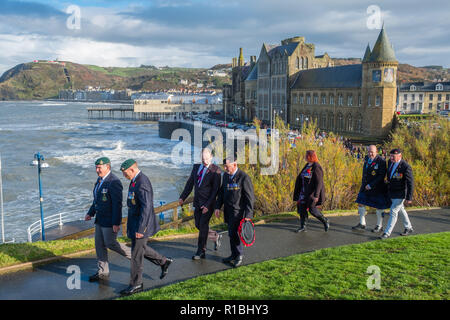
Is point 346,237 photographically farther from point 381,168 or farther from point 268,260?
point 268,260

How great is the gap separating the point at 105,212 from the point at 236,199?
2549mm

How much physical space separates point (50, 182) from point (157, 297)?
128ft

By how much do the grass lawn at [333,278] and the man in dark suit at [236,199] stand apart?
0.71m

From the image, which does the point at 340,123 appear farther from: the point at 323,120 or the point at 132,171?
the point at 132,171

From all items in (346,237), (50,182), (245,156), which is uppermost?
(245,156)

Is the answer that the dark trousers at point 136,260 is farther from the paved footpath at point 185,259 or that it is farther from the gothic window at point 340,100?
the gothic window at point 340,100

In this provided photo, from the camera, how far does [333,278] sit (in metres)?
6.97

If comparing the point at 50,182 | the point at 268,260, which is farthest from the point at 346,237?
the point at 50,182

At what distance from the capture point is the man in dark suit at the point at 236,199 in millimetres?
8195

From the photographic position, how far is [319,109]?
2788 inches

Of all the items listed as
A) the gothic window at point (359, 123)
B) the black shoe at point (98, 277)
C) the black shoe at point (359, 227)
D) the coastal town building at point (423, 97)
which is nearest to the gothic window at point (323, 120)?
the gothic window at point (359, 123)

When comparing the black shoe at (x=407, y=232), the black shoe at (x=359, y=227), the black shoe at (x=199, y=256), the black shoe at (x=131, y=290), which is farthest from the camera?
the black shoe at (x=359, y=227)

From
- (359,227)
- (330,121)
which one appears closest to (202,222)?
(359,227)

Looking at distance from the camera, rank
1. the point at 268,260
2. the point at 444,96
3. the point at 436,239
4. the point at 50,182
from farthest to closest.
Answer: the point at 444,96, the point at 50,182, the point at 436,239, the point at 268,260
